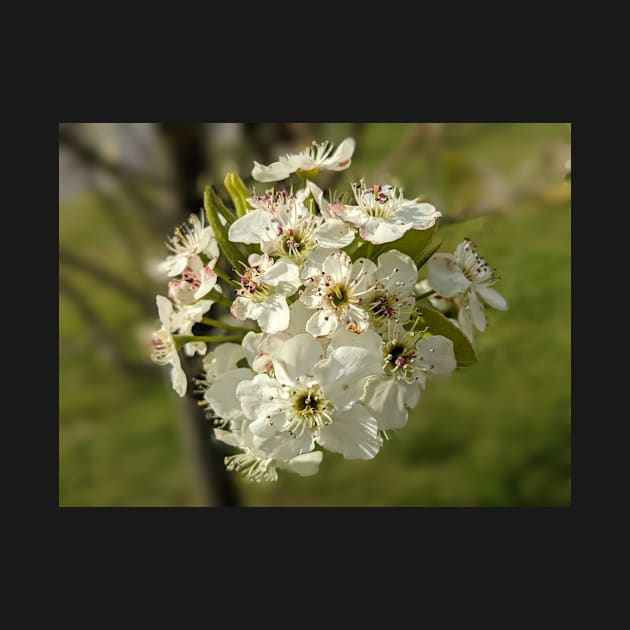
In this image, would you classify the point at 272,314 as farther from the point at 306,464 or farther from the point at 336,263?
the point at 306,464

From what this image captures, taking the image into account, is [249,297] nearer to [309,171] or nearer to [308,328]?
[308,328]

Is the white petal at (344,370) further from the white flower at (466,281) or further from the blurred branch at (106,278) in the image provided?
the blurred branch at (106,278)

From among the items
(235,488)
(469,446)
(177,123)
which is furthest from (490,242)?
(469,446)

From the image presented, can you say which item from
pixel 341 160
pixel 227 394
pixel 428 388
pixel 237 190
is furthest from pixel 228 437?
pixel 428 388

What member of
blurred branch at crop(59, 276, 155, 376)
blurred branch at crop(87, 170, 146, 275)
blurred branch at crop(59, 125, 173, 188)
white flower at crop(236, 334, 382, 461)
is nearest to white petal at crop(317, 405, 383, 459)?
white flower at crop(236, 334, 382, 461)

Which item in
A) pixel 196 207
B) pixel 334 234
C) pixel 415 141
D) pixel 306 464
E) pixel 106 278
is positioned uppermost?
pixel 415 141

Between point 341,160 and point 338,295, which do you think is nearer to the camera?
point 338,295

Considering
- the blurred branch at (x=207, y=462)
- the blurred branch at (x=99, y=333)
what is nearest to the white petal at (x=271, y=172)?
the blurred branch at (x=207, y=462)

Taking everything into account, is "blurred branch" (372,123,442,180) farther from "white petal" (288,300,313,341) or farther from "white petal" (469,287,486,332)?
"white petal" (288,300,313,341)
